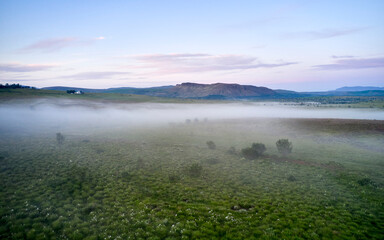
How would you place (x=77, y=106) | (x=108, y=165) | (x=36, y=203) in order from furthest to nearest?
(x=77, y=106)
(x=108, y=165)
(x=36, y=203)

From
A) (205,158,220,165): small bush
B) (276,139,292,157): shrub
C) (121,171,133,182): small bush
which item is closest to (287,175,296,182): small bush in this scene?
(205,158,220,165): small bush

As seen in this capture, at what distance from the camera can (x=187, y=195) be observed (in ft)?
67.5

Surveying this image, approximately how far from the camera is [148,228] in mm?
14188

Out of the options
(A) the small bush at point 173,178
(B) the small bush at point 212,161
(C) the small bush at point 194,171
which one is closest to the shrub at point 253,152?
(B) the small bush at point 212,161

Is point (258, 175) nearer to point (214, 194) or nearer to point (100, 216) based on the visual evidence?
point (214, 194)

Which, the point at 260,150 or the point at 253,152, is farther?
the point at 260,150

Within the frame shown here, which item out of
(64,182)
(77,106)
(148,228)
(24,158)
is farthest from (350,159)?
(77,106)

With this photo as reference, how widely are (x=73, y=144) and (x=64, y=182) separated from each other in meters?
25.5

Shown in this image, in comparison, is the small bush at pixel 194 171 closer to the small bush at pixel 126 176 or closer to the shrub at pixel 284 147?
the small bush at pixel 126 176

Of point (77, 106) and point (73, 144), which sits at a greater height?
point (77, 106)

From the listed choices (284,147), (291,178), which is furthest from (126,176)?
(284,147)

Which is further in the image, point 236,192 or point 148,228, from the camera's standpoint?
point 236,192

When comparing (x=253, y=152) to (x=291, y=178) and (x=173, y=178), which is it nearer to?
(x=291, y=178)

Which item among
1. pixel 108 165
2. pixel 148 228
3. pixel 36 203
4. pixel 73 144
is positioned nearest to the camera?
pixel 148 228
